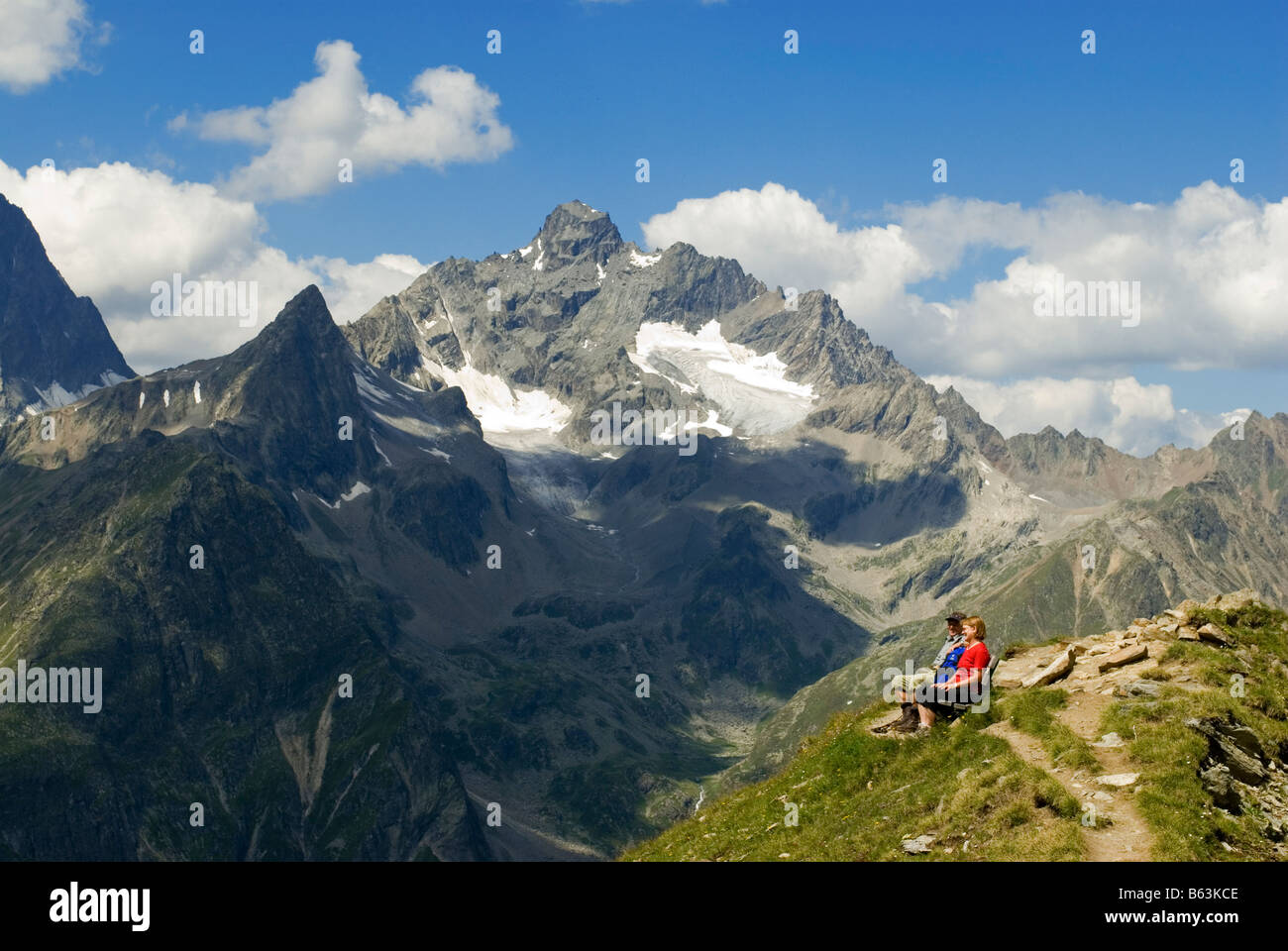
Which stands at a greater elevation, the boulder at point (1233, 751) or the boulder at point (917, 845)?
the boulder at point (1233, 751)

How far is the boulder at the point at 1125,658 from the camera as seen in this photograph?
4238cm

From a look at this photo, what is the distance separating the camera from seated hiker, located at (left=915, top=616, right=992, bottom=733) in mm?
39312

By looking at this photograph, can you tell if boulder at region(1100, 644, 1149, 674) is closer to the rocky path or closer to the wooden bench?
the rocky path

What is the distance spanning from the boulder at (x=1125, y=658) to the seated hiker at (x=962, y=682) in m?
5.45

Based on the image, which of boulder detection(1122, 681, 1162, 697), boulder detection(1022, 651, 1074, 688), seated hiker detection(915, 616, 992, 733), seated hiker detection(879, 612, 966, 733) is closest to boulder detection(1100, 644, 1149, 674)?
boulder detection(1022, 651, 1074, 688)

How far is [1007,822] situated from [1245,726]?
9.99 m

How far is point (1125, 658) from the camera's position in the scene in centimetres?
4238

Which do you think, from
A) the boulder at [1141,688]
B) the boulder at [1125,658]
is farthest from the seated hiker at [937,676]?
the boulder at [1125,658]

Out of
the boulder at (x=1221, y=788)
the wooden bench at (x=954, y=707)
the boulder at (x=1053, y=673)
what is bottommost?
the boulder at (x=1221, y=788)

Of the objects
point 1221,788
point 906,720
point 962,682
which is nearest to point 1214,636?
point 962,682

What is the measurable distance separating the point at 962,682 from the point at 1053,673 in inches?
212

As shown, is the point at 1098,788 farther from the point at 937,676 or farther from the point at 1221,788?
the point at 937,676

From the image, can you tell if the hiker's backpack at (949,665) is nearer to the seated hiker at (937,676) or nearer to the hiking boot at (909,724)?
the seated hiker at (937,676)
